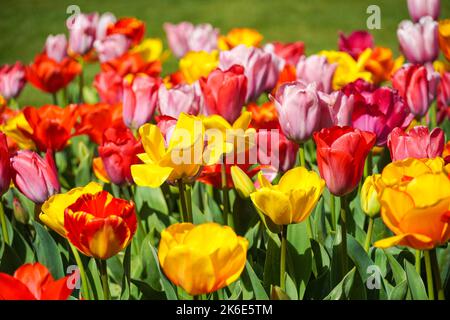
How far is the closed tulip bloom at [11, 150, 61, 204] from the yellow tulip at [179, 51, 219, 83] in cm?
83

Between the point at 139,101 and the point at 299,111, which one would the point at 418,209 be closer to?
the point at 299,111

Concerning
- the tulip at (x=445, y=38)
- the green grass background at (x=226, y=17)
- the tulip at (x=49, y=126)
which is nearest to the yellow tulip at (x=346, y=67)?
the tulip at (x=445, y=38)

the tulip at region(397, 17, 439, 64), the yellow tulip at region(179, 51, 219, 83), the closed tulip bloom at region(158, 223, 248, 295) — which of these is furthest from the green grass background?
the closed tulip bloom at region(158, 223, 248, 295)

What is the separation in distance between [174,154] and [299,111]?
353 millimetres

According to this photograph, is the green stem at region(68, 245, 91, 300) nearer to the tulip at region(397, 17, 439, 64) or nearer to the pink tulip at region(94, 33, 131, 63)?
the tulip at region(397, 17, 439, 64)

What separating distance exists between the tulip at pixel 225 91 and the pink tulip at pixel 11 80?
46.1 inches

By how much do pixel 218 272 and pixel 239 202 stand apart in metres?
0.69

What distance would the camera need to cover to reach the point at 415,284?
1379mm

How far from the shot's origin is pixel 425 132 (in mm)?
1497

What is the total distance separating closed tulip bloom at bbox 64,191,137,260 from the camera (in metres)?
1.28

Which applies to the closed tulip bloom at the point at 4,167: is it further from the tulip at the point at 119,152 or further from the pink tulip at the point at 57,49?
the pink tulip at the point at 57,49

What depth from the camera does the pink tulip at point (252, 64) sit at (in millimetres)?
2074
